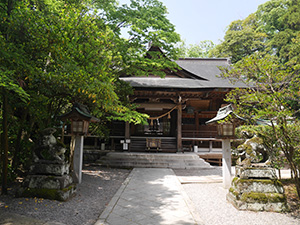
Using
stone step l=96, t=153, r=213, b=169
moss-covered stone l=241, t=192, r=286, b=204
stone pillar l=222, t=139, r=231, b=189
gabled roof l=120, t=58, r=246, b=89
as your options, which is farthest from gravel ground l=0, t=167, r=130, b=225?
gabled roof l=120, t=58, r=246, b=89

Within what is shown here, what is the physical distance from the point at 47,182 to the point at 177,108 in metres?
9.41

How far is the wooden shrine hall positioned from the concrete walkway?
6.05 m

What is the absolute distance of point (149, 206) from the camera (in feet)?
15.6

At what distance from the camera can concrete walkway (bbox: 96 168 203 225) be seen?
13.0ft

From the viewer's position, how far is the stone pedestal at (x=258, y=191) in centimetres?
462

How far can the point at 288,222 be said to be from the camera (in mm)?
4102

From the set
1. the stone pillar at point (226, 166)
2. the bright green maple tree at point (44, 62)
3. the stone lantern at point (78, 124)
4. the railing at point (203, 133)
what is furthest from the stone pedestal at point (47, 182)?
the railing at point (203, 133)

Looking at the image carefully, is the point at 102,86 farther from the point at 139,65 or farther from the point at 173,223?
the point at 139,65

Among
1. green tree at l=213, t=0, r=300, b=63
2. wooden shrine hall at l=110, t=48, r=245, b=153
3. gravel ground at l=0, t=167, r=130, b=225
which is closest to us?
gravel ground at l=0, t=167, r=130, b=225

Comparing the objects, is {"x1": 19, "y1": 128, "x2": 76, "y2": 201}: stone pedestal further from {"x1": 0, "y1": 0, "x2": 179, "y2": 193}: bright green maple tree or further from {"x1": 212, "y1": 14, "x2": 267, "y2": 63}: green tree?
{"x1": 212, "y1": 14, "x2": 267, "y2": 63}: green tree

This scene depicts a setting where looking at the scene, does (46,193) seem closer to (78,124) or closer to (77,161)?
(77,161)

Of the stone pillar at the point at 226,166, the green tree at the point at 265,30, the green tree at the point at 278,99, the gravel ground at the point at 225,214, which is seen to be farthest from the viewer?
the green tree at the point at 265,30

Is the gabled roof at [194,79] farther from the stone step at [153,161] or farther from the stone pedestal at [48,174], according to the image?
the stone pedestal at [48,174]

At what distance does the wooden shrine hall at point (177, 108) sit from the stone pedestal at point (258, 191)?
7525mm
